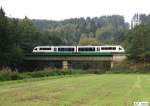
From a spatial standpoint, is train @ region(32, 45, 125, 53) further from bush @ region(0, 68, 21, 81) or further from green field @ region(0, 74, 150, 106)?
green field @ region(0, 74, 150, 106)

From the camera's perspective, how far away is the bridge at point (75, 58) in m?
108

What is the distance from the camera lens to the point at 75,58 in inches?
4422

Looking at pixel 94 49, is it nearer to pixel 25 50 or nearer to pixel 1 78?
pixel 25 50

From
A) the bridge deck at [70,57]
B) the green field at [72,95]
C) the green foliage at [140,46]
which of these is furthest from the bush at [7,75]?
the bridge deck at [70,57]

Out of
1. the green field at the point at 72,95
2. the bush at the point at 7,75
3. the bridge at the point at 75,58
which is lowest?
the bridge at the point at 75,58

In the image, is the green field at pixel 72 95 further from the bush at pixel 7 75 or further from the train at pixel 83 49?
the train at pixel 83 49

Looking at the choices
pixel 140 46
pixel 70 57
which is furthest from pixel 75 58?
pixel 140 46

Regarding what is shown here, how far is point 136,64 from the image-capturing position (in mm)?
102500

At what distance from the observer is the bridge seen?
10800cm

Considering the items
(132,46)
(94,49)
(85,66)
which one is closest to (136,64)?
(132,46)

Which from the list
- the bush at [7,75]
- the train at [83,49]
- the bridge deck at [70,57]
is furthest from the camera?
the bridge deck at [70,57]

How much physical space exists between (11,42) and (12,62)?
558cm

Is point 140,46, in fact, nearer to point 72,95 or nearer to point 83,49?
point 83,49

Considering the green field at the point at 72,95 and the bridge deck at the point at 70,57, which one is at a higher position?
the green field at the point at 72,95
